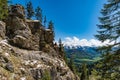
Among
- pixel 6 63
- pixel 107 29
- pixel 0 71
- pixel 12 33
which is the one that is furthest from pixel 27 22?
pixel 107 29

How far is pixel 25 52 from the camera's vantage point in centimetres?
7556

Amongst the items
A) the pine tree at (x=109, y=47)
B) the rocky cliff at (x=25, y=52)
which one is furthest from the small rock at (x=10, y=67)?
the pine tree at (x=109, y=47)

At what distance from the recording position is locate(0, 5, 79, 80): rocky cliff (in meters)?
58.7

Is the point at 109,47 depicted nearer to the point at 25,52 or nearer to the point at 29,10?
the point at 25,52

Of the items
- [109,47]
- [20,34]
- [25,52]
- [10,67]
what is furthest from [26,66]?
[109,47]

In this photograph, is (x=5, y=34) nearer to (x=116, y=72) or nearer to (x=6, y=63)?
(x=6, y=63)

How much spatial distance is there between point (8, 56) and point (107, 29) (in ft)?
156

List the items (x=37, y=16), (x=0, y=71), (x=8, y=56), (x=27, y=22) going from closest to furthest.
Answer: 1. (x=0, y=71)
2. (x=8, y=56)
3. (x=27, y=22)
4. (x=37, y=16)

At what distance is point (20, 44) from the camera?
79312mm

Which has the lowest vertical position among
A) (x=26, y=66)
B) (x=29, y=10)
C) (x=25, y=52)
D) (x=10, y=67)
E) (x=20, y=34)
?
(x=26, y=66)

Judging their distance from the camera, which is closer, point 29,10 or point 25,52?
point 25,52

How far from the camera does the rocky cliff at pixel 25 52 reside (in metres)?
58.7

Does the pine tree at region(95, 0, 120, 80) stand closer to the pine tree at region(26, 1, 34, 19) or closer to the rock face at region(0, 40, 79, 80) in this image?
the rock face at region(0, 40, 79, 80)

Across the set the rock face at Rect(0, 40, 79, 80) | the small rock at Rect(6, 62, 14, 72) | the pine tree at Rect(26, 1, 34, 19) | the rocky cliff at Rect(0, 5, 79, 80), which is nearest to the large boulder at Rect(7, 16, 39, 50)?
Result: the rocky cliff at Rect(0, 5, 79, 80)
